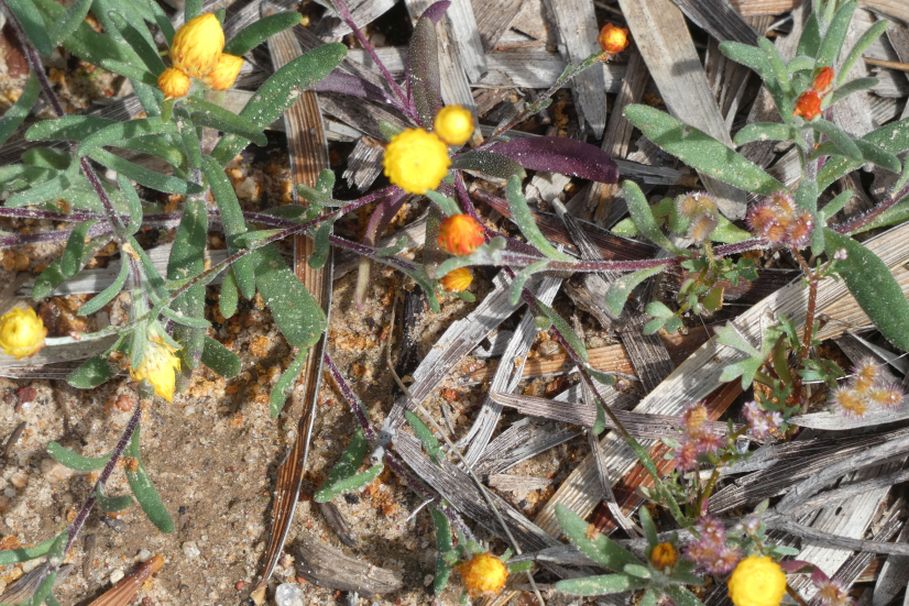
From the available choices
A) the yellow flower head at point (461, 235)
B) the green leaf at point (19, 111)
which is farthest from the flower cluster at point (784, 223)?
the green leaf at point (19, 111)

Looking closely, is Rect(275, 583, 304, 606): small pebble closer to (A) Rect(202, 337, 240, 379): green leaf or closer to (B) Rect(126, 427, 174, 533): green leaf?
(B) Rect(126, 427, 174, 533): green leaf

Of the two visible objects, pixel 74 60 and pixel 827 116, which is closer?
pixel 827 116

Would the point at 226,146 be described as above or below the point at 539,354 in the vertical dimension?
above

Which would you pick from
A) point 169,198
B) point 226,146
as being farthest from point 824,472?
point 169,198

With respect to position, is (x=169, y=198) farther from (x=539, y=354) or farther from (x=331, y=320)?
(x=539, y=354)

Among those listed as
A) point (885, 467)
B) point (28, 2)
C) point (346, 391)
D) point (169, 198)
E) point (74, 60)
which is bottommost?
point (885, 467)

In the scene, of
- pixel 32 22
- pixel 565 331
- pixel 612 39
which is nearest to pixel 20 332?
pixel 32 22

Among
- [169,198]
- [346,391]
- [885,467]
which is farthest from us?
[169,198]

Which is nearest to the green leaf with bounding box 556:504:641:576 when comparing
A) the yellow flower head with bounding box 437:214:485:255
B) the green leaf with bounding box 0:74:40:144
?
the yellow flower head with bounding box 437:214:485:255
